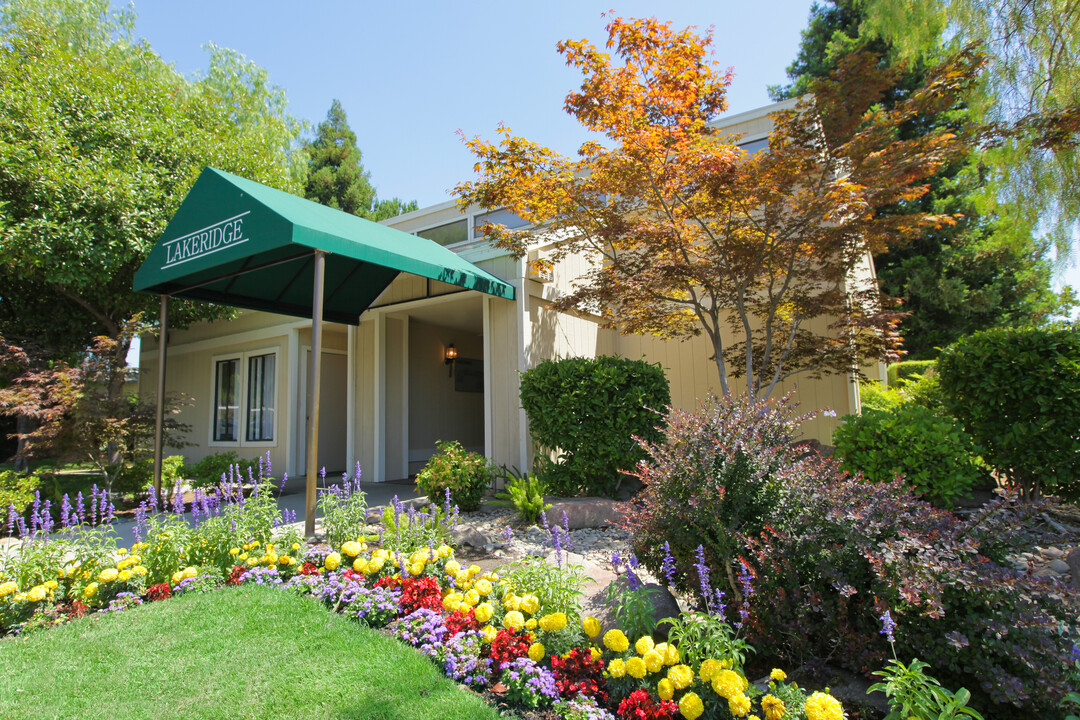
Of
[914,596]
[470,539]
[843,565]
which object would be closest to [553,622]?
[843,565]

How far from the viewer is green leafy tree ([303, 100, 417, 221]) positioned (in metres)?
22.2

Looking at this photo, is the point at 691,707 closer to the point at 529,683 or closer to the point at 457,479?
the point at 529,683

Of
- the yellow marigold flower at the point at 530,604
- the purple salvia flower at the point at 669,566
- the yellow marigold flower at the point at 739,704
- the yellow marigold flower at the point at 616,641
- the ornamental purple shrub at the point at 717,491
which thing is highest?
the ornamental purple shrub at the point at 717,491

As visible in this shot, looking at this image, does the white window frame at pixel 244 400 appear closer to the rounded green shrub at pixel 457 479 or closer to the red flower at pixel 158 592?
the rounded green shrub at pixel 457 479

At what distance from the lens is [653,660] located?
2.05 meters

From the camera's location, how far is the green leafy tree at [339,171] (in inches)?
872

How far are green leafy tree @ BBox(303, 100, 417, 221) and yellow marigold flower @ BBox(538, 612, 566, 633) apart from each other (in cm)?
2161

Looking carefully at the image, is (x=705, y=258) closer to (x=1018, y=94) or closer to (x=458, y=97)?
(x=1018, y=94)

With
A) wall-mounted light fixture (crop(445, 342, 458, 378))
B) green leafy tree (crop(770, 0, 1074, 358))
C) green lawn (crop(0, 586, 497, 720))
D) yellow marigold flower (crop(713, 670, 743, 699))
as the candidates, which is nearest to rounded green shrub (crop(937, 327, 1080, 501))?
yellow marigold flower (crop(713, 670, 743, 699))

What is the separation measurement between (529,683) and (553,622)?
0.28 meters

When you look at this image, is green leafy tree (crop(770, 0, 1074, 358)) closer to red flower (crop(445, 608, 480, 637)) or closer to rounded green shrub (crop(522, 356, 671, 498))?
rounded green shrub (crop(522, 356, 671, 498))

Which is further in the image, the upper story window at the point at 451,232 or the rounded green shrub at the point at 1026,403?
the upper story window at the point at 451,232

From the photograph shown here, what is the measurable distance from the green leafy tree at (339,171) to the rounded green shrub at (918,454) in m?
20.6

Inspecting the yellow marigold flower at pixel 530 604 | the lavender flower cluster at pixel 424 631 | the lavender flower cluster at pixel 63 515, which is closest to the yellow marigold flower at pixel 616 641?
the yellow marigold flower at pixel 530 604
